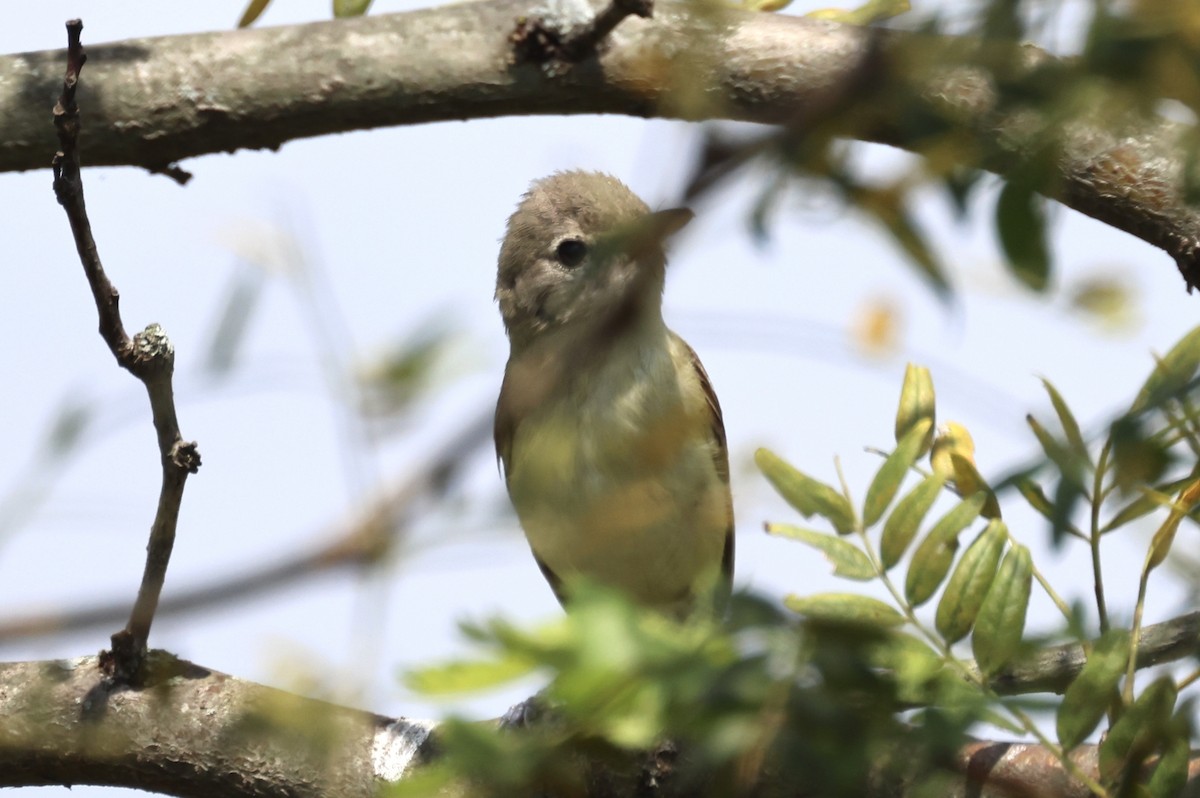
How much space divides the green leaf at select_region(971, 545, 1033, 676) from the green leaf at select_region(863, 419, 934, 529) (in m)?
0.29

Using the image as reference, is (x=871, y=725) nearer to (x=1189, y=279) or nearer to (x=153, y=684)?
(x=1189, y=279)

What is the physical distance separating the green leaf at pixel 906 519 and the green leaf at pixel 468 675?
3.40 feet

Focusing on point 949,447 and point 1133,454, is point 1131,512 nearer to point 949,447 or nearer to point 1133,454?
point 949,447

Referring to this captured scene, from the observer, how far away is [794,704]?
1.02m

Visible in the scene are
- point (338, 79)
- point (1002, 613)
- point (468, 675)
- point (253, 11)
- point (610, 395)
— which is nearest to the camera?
point (468, 675)

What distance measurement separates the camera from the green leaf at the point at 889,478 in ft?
6.52

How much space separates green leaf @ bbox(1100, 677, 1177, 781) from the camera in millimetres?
1196

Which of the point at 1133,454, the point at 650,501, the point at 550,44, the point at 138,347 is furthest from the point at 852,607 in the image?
the point at 550,44

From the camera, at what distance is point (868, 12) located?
2.12 metres

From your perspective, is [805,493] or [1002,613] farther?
[805,493]

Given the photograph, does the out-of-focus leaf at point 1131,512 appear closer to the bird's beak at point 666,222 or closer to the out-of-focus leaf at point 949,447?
the out-of-focus leaf at point 949,447

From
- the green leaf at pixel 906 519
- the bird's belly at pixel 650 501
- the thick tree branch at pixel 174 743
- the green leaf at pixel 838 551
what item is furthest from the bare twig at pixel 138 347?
the green leaf at pixel 906 519

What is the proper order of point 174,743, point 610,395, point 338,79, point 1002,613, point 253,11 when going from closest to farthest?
point 1002,613, point 253,11, point 174,743, point 338,79, point 610,395

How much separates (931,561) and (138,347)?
4.49 feet
